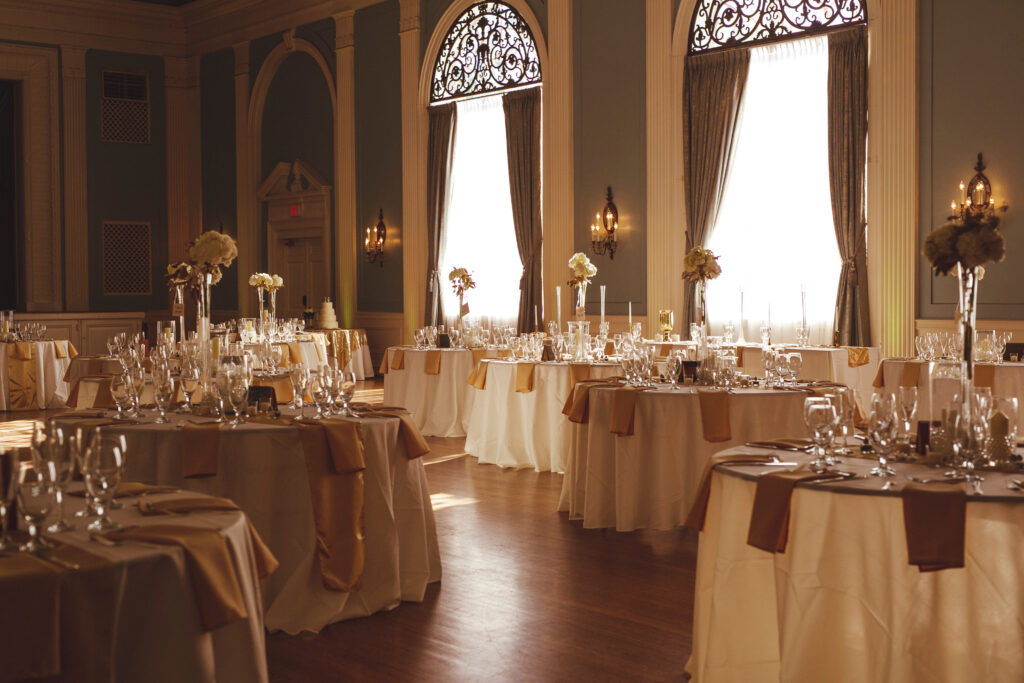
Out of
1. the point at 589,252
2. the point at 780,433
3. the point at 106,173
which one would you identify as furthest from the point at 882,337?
the point at 106,173

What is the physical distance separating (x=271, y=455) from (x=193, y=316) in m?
16.8

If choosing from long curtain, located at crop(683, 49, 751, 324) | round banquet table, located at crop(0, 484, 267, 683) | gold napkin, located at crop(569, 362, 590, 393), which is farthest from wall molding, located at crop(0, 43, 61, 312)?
round banquet table, located at crop(0, 484, 267, 683)

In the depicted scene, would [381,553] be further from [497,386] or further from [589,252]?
[589,252]

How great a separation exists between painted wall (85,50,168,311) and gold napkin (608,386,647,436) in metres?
14.8

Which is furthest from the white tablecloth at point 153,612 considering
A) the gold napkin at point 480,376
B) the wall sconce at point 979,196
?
the wall sconce at point 979,196

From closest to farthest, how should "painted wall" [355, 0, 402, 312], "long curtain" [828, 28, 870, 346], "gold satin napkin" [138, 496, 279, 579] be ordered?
"gold satin napkin" [138, 496, 279, 579]
"long curtain" [828, 28, 870, 346]
"painted wall" [355, 0, 402, 312]

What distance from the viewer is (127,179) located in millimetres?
18844

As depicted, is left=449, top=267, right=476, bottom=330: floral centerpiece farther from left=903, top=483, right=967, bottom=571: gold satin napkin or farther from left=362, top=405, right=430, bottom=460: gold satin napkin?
left=903, top=483, right=967, bottom=571: gold satin napkin

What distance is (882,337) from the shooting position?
10703mm

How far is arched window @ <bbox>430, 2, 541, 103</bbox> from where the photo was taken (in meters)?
14.1

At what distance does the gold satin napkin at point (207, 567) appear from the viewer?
2533mm

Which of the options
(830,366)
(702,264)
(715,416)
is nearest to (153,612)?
(715,416)

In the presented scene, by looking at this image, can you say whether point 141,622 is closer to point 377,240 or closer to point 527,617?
point 527,617

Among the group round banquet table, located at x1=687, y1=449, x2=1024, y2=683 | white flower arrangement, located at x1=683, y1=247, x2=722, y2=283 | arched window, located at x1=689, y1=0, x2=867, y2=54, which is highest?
arched window, located at x1=689, y1=0, x2=867, y2=54
